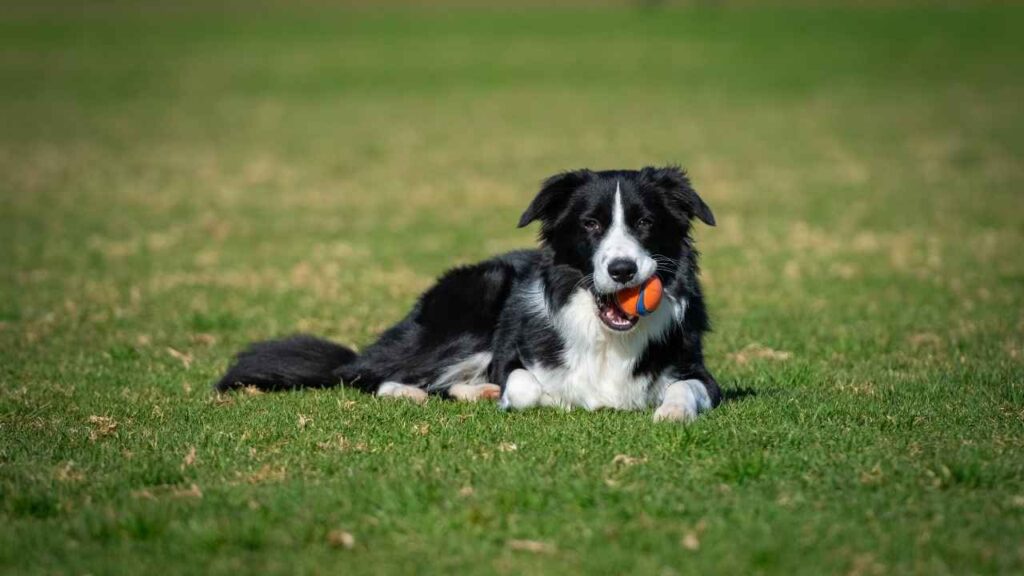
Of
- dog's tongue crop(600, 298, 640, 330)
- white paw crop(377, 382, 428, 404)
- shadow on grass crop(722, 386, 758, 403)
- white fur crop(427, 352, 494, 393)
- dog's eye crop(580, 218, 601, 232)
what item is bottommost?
white paw crop(377, 382, 428, 404)

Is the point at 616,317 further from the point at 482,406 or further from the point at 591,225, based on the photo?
the point at 482,406

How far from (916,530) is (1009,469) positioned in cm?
112

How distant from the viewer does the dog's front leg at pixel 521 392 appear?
8586 millimetres

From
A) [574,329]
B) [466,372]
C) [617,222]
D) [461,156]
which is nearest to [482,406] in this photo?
[466,372]

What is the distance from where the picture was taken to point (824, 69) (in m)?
45.5

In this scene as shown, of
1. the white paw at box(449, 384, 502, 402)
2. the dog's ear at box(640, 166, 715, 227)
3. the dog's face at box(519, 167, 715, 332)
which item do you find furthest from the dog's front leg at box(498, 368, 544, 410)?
the dog's ear at box(640, 166, 715, 227)

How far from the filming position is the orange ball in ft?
26.6

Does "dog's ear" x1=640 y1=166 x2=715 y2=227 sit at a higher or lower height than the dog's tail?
higher

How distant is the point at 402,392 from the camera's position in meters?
9.21

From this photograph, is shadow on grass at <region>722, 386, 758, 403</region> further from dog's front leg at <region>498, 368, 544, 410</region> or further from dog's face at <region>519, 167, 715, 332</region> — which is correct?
dog's front leg at <region>498, 368, 544, 410</region>

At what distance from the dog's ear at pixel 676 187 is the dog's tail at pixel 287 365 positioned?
280 centimetres

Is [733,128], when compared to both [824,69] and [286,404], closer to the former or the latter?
[824,69]

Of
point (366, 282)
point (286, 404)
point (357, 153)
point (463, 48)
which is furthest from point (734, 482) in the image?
point (463, 48)

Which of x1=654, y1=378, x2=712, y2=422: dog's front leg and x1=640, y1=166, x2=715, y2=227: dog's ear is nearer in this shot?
x1=654, y1=378, x2=712, y2=422: dog's front leg
